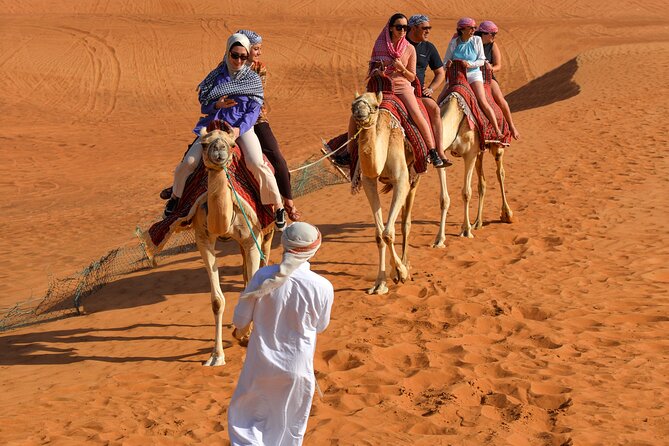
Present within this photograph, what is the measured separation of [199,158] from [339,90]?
24204mm

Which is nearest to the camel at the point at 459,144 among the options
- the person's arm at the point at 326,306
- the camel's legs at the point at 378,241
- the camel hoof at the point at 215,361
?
the camel's legs at the point at 378,241

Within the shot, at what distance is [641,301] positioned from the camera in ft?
29.8

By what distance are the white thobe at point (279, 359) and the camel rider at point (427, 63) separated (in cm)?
615

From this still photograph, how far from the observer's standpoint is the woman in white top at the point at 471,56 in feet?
40.1

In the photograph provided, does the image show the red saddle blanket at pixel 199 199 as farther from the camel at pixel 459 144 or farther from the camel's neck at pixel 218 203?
the camel at pixel 459 144

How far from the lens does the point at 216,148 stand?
7.52 metres

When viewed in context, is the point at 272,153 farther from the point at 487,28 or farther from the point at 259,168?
the point at 487,28

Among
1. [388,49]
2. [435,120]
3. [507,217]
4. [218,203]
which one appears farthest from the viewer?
[507,217]

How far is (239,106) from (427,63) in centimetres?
421

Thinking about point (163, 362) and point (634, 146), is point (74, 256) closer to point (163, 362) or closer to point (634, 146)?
point (163, 362)

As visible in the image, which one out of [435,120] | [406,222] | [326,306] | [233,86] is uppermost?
[233,86]

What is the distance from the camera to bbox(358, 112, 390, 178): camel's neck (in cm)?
948

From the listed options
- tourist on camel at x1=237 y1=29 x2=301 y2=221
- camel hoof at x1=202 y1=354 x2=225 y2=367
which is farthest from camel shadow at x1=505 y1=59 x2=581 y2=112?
camel hoof at x1=202 y1=354 x2=225 y2=367

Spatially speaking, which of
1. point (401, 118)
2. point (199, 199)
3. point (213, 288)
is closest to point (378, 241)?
point (401, 118)
